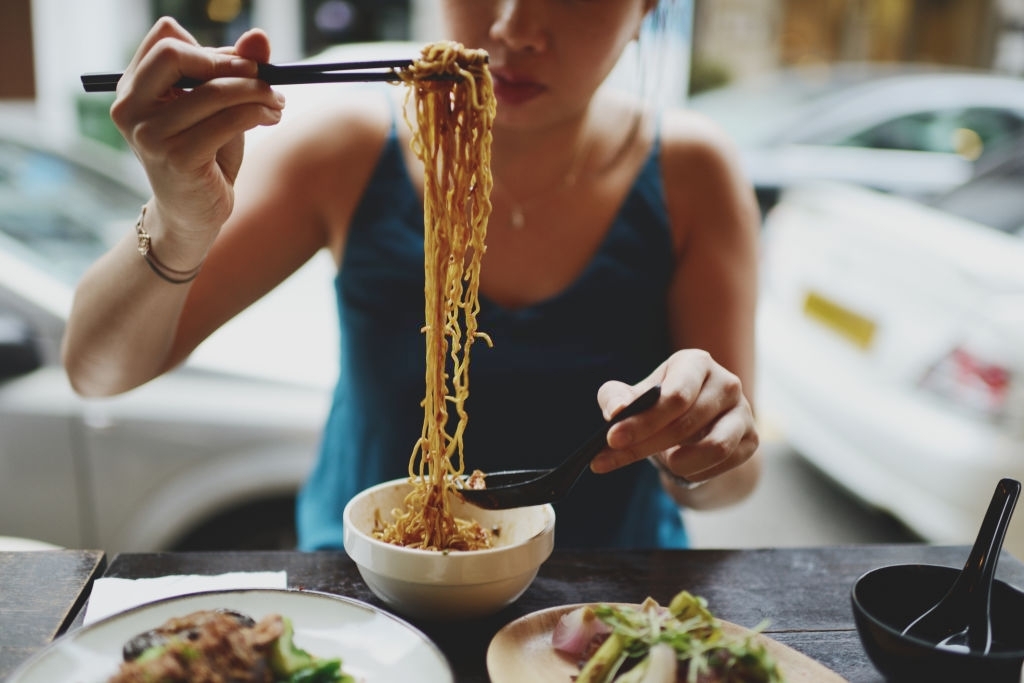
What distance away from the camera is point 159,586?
60.3 inches

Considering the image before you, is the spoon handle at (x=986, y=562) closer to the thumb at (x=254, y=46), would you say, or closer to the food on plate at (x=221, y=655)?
the food on plate at (x=221, y=655)

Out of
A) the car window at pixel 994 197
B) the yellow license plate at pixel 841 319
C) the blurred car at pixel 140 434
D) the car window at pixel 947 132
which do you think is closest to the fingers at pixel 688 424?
the blurred car at pixel 140 434

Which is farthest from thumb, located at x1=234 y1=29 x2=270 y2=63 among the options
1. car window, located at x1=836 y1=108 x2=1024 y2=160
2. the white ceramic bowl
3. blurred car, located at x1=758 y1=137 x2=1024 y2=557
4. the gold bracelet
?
car window, located at x1=836 y1=108 x2=1024 y2=160

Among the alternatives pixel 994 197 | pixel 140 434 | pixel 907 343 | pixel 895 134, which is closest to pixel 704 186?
pixel 907 343

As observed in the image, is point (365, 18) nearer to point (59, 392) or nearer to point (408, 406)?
point (59, 392)

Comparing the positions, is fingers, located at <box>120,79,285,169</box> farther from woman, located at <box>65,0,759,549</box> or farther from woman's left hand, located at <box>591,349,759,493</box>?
woman's left hand, located at <box>591,349,759,493</box>

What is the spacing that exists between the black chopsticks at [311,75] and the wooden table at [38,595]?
0.79 meters

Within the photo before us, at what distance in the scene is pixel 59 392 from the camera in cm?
311

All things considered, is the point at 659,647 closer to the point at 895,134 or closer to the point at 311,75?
the point at 311,75

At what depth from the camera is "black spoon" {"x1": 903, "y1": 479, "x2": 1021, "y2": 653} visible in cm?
133

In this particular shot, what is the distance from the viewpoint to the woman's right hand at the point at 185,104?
4.35 ft

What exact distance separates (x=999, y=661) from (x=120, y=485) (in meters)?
2.73

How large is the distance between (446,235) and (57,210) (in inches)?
102

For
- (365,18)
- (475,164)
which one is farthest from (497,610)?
(365,18)
